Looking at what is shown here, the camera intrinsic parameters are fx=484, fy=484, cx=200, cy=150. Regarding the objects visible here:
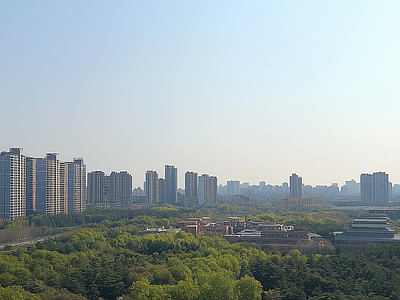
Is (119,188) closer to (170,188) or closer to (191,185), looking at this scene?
(170,188)

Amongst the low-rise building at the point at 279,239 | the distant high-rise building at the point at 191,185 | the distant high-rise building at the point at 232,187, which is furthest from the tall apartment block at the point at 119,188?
the distant high-rise building at the point at 232,187

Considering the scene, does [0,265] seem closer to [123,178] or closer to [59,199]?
[59,199]

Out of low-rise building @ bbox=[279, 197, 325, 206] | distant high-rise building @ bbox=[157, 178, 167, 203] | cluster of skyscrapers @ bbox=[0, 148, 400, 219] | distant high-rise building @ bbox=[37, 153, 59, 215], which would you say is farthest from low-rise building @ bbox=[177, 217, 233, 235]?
low-rise building @ bbox=[279, 197, 325, 206]

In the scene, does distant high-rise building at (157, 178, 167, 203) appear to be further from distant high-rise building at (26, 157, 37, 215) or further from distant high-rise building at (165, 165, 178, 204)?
distant high-rise building at (26, 157, 37, 215)

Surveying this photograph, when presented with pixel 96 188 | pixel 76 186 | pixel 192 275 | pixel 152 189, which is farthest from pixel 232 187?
pixel 192 275

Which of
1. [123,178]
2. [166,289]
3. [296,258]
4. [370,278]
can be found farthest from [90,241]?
[123,178]

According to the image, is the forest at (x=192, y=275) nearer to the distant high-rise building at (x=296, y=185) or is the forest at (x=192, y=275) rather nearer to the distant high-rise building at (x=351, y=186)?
the distant high-rise building at (x=296, y=185)
